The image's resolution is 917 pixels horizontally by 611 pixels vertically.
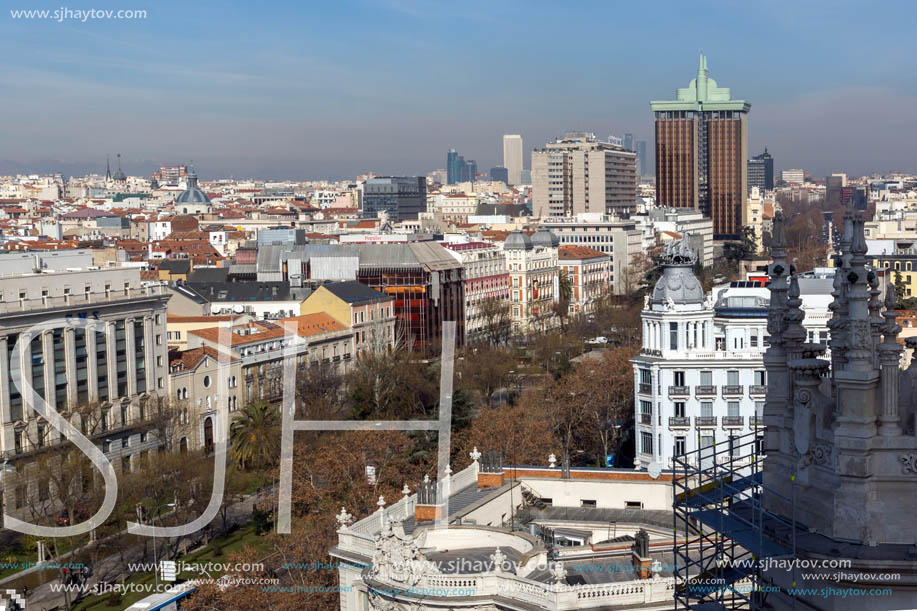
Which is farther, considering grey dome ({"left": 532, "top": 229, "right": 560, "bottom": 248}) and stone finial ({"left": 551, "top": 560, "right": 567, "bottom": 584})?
grey dome ({"left": 532, "top": 229, "right": 560, "bottom": 248})

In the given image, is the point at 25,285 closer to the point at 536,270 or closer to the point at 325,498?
the point at 325,498

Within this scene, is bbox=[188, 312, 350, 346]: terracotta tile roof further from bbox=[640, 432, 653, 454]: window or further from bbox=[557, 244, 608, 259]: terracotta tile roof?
bbox=[557, 244, 608, 259]: terracotta tile roof

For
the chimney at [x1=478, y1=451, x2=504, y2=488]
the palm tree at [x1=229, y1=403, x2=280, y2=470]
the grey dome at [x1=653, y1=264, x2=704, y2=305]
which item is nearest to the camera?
the chimney at [x1=478, y1=451, x2=504, y2=488]

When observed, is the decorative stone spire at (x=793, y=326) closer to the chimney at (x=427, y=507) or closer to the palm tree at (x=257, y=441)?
the chimney at (x=427, y=507)

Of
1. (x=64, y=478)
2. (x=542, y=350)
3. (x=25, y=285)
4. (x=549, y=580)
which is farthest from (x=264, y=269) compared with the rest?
(x=549, y=580)

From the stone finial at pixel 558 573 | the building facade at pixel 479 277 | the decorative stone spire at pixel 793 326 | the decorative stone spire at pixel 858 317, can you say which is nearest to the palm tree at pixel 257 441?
the stone finial at pixel 558 573

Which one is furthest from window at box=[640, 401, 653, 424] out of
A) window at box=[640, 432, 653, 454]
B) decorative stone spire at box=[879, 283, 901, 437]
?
decorative stone spire at box=[879, 283, 901, 437]
